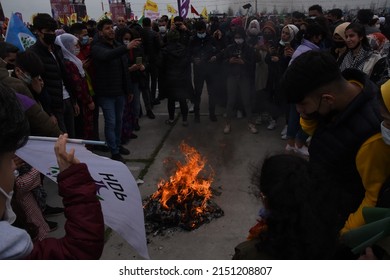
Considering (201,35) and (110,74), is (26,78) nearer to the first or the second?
(110,74)

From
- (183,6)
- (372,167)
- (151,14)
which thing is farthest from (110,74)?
(151,14)

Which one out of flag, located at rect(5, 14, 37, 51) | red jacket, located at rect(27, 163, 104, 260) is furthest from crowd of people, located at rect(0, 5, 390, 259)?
flag, located at rect(5, 14, 37, 51)

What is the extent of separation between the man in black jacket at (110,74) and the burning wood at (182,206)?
1660 millimetres

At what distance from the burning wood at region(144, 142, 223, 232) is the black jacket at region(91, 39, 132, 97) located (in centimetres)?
187

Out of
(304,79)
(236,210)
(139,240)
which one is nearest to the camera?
(304,79)

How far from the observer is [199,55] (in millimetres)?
6832

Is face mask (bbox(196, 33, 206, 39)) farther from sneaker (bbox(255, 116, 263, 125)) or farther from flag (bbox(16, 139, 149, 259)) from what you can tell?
flag (bbox(16, 139, 149, 259))

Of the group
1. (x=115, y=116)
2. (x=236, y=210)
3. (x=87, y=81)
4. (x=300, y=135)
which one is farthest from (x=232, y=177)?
(x=87, y=81)

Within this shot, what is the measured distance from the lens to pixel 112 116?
5.13m

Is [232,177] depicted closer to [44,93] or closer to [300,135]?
[300,135]

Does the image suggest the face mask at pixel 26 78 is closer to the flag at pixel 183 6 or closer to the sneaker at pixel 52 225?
the sneaker at pixel 52 225

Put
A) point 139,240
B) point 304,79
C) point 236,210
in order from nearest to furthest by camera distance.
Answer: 1. point 304,79
2. point 139,240
3. point 236,210

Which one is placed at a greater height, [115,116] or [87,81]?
[87,81]

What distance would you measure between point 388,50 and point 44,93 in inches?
210
